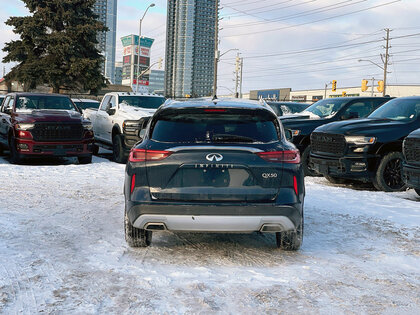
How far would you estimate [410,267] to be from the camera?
4.86 m

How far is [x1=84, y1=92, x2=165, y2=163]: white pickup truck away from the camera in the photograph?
42.9 feet

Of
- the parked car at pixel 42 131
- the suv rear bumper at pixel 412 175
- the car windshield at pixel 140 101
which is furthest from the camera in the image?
the car windshield at pixel 140 101

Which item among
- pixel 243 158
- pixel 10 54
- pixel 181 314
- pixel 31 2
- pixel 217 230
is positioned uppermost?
pixel 31 2

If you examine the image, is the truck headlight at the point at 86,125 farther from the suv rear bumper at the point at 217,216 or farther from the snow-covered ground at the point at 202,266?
the suv rear bumper at the point at 217,216

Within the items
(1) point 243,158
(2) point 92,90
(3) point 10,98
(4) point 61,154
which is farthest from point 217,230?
(2) point 92,90

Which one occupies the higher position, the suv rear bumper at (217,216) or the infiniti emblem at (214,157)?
the infiniti emblem at (214,157)

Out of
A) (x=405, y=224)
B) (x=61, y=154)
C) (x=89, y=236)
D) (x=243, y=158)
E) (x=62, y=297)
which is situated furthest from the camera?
(x=61, y=154)

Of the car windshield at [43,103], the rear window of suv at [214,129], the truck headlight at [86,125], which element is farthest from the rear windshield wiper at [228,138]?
the car windshield at [43,103]

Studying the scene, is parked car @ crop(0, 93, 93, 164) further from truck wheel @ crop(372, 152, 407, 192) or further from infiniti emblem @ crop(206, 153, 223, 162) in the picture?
infiniti emblem @ crop(206, 153, 223, 162)

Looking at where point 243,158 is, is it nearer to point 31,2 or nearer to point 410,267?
point 410,267

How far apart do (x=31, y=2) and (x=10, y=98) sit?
118 ft

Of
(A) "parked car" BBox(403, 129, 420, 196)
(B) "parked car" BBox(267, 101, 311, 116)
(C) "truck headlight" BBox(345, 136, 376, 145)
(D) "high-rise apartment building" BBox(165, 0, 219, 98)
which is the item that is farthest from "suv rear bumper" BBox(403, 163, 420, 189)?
(D) "high-rise apartment building" BBox(165, 0, 219, 98)

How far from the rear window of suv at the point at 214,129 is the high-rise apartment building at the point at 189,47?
78.0 m

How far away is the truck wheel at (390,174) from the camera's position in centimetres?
948
